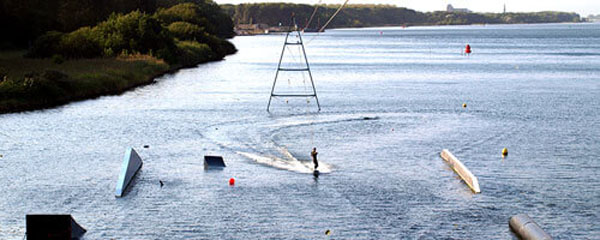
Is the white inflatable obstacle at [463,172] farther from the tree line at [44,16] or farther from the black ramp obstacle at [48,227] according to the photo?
the tree line at [44,16]

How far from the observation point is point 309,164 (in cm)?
3956

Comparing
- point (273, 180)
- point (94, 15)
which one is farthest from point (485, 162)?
point (94, 15)

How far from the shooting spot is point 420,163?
39.9 meters

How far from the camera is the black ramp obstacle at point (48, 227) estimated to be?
24.8 metres

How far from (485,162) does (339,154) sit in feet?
25.9

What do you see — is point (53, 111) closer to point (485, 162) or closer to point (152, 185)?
point (152, 185)

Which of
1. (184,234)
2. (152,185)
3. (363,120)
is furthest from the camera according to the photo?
(363,120)

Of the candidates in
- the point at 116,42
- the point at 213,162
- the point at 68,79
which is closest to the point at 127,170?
the point at 213,162

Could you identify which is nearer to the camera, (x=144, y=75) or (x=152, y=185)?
(x=152, y=185)

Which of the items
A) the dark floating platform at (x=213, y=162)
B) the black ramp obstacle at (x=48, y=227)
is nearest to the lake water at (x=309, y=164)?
the dark floating platform at (x=213, y=162)

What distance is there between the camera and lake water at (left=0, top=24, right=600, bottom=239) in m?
28.7

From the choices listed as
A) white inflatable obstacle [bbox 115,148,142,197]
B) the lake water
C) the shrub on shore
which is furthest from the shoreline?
white inflatable obstacle [bbox 115,148,142,197]

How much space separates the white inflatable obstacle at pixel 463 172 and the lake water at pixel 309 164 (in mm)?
564

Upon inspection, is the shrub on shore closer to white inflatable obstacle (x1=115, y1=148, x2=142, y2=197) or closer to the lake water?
the lake water
